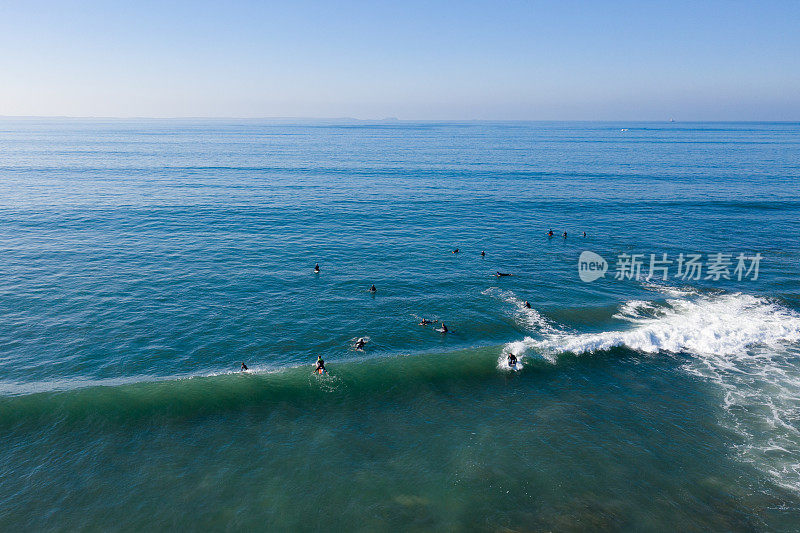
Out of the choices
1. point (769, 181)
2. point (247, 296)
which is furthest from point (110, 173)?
point (769, 181)

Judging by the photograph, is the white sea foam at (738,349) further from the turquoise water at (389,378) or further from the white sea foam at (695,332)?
the turquoise water at (389,378)

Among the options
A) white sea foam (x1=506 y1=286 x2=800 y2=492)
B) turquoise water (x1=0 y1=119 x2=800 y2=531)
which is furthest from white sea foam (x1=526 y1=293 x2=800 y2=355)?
turquoise water (x1=0 y1=119 x2=800 y2=531)

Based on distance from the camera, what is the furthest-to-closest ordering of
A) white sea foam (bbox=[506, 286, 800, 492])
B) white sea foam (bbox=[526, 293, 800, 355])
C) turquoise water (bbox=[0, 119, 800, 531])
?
1. white sea foam (bbox=[526, 293, 800, 355])
2. white sea foam (bbox=[506, 286, 800, 492])
3. turquoise water (bbox=[0, 119, 800, 531])

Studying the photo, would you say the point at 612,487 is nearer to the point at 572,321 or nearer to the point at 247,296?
the point at 572,321

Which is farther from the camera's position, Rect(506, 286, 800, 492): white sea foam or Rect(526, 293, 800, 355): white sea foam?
Rect(526, 293, 800, 355): white sea foam

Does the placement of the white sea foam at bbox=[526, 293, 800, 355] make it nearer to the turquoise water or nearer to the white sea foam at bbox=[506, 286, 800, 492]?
the white sea foam at bbox=[506, 286, 800, 492]

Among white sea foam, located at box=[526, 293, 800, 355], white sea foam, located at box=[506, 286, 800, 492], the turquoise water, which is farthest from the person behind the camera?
white sea foam, located at box=[526, 293, 800, 355]

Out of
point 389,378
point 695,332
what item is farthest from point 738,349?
point 389,378

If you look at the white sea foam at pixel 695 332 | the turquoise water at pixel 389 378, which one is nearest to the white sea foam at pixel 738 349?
the white sea foam at pixel 695 332

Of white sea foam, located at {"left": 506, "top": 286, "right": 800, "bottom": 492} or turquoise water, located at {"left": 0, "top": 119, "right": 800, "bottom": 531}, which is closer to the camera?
turquoise water, located at {"left": 0, "top": 119, "right": 800, "bottom": 531}
